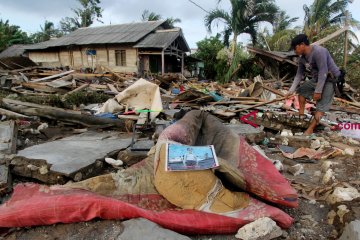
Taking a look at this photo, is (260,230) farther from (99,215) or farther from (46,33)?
(46,33)

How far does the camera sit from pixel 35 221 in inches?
74.7

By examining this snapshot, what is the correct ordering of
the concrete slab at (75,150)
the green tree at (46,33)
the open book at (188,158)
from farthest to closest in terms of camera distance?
the green tree at (46,33), the concrete slab at (75,150), the open book at (188,158)

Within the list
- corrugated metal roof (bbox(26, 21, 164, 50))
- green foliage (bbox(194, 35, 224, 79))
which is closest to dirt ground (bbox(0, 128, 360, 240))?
corrugated metal roof (bbox(26, 21, 164, 50))

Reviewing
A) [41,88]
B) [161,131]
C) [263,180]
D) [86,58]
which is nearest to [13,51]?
[86,58]

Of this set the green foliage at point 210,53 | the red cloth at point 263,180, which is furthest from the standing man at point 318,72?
the green foliage at point 210,53

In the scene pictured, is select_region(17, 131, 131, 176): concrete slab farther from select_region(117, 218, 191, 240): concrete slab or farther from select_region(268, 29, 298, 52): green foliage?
select_region(268, 29, 298, 52): green foliage

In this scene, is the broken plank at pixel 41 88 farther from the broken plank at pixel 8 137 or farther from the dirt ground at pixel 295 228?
the dirt ground at pixel 295 228

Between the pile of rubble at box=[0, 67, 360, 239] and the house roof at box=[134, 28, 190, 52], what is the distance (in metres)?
11.2

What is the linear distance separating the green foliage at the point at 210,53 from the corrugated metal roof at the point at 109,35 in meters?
3.44

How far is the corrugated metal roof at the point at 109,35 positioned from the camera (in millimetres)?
19062

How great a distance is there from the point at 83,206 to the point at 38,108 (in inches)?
153

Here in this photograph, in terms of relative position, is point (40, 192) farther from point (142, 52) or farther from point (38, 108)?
point (142, 52)

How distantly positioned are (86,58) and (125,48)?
369cm

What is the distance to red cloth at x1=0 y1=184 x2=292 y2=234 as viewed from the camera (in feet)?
6.20
